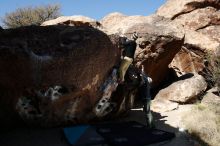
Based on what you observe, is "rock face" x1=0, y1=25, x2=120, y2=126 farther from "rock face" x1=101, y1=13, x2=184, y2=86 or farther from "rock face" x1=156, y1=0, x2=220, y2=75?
"rock face" x1=156, y1=0, x2=220, y2=75

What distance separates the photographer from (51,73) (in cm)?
765

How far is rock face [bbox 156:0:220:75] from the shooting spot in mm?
13125

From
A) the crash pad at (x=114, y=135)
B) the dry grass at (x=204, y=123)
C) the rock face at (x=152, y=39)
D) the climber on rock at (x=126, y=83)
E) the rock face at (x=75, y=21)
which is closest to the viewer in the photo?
the crash pad at (x=114, y=135)

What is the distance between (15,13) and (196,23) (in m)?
15.5

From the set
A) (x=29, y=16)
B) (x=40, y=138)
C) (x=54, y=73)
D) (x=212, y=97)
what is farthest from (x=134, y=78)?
(x=29, y=16)

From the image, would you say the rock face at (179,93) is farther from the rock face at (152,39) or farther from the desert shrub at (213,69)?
the rock face at (152,39)

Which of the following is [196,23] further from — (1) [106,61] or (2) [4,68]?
(2) [4,68]

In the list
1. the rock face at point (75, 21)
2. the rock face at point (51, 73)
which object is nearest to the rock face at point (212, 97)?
the rock face at point (51, 73)

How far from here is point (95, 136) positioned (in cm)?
734

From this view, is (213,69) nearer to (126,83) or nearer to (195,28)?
(195,28)

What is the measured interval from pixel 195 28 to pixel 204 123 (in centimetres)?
701

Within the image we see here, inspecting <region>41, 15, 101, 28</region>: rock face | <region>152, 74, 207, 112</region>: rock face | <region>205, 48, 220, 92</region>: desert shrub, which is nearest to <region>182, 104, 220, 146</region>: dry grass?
<region>152, 74, 207, 112</region>: rock face

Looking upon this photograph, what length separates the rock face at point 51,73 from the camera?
760 centimetres

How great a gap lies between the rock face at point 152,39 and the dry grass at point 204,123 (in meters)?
1.94
